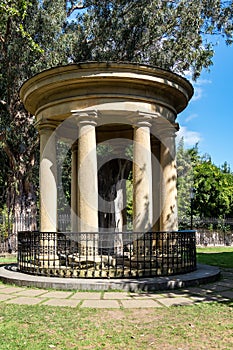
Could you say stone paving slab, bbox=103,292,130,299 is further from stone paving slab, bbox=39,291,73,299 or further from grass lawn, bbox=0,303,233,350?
grass lawn, bbox=0,303,233,350

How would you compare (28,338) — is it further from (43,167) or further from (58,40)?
(58,40)

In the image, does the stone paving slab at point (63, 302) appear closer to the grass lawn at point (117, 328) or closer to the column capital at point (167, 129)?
the grass lawn at point (117, 328)

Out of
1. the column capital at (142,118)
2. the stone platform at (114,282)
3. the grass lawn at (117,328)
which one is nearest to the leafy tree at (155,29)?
the column capital at (142,118)

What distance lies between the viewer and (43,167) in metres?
10.3

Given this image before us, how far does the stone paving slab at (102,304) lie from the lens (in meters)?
6.43

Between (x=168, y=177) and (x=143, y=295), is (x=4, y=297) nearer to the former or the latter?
(x=143, y=295)

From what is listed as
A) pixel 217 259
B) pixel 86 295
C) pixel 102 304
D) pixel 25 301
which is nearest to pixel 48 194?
pixel 86 295

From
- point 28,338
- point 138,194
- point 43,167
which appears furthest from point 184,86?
point 28,338

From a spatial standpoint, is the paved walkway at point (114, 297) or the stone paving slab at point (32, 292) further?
the stone paving slab at point (32, 292)

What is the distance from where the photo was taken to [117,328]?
5223 millimetres

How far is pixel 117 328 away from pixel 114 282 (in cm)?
276

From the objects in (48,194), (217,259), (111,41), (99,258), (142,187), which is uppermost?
(111,41)

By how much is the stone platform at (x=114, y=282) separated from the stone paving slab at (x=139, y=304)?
3.06ft

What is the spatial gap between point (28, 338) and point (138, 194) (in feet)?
17.4
